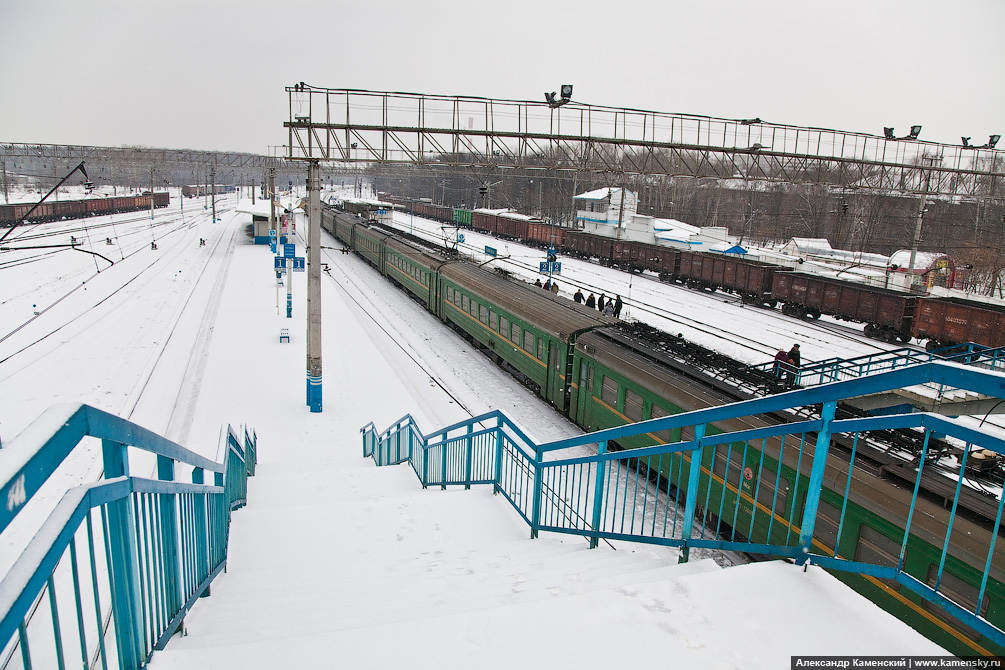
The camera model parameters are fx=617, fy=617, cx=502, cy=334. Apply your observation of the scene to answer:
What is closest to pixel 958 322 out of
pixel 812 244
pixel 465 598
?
pixel 465 598

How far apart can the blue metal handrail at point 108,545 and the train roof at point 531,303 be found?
1233 centimetres

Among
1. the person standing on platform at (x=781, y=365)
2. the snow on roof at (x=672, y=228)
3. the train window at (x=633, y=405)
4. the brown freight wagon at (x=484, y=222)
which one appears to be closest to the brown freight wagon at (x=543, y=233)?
the brown freight wagon at (x=484, y=222)

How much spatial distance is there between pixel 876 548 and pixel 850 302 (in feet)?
76.7

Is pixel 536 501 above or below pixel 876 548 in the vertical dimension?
above

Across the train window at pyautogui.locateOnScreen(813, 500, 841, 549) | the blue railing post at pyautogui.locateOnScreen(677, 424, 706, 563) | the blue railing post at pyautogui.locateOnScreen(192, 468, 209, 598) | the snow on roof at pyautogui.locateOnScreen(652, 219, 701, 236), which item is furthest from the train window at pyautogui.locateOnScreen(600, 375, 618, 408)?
the snow on roof at pyautogui.locateOnScreen(652, 219, 701, 236)

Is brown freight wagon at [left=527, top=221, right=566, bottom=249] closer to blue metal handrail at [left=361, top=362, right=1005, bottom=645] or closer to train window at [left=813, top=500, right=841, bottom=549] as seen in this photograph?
blue metal handrail at [left=361, top=362, right=1005, bottom=645]

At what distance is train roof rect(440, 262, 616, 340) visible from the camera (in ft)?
53.0

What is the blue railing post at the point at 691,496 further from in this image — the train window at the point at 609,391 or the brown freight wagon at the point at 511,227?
the brown freight wagon at the point at 511,227

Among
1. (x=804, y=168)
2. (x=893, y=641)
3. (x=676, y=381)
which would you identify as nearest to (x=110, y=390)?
(x=676, y=381)

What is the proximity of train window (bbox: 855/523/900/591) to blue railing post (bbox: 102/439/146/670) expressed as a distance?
23.5ft

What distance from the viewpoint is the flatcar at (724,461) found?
20.1ft

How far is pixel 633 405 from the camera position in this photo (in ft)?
41.5

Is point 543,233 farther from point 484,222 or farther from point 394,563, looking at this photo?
point 394,563

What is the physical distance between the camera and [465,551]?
19.9 ft
